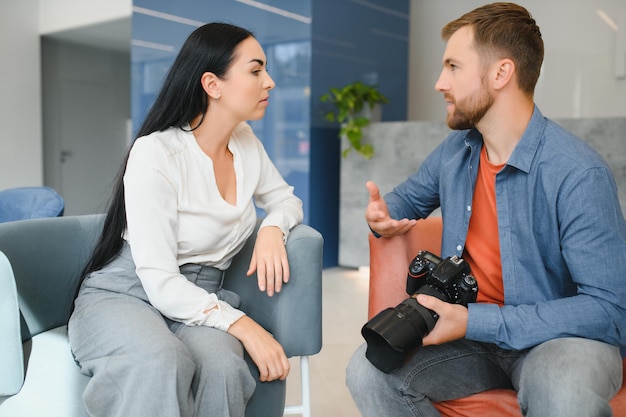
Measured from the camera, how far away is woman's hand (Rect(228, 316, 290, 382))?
4.39 feet

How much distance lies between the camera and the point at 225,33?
1514 mm

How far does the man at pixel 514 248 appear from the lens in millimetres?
1146

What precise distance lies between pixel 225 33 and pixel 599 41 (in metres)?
3.85

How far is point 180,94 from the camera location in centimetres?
151

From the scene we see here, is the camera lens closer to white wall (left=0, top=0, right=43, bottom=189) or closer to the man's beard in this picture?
the man's beard

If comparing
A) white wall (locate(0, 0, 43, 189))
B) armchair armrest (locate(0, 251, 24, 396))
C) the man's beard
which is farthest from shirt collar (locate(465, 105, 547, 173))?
white wall (locate(0, 0, 43, 189))

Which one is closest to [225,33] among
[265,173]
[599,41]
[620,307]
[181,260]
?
[265,173]

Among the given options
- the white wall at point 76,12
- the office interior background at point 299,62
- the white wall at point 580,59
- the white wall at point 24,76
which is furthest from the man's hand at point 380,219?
the white wall at point 24,76

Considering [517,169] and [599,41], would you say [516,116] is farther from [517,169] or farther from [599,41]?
[599,41]

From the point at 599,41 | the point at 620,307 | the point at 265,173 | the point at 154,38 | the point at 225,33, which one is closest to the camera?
the point at 620,307

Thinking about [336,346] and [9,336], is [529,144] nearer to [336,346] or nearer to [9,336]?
[9,336]

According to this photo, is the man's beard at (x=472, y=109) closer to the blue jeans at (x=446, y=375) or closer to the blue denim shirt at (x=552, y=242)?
the blue denim shirt at (x=552, y=242)

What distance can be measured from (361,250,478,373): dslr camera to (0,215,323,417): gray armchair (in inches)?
10.5

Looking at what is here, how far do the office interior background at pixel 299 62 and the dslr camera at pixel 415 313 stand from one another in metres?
3.07
